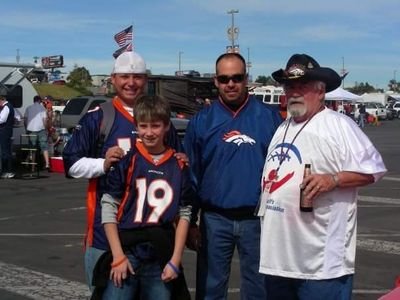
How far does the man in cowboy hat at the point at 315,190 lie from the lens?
346 cm

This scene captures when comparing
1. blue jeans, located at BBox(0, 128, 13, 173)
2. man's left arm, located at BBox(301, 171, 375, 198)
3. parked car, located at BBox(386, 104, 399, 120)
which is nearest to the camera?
man's left arm, located at BBox(301, 171, 375, 198)

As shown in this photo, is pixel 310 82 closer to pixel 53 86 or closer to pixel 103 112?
pixel 103 112

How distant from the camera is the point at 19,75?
17719 millimetres

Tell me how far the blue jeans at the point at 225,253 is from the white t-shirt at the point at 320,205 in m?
0.68

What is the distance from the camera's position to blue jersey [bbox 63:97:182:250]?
394 centimetres

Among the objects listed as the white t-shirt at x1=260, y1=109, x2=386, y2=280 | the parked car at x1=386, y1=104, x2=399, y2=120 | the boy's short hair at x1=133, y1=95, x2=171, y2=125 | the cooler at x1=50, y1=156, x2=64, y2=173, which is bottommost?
the cooler at x1=50, y1=156, x2=64, y2=173

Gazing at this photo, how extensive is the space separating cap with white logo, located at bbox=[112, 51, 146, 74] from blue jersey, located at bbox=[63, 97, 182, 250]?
0.77 feet

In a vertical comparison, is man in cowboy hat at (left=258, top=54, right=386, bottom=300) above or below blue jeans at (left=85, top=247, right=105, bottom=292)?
above

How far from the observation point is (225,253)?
14.2 ft

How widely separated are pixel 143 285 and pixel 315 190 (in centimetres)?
110

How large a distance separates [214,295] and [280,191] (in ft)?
3.66

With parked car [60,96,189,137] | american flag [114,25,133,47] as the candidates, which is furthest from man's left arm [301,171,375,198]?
parked car [60,96,189,137]

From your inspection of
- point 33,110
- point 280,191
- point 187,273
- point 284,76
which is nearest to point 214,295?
point 280,191

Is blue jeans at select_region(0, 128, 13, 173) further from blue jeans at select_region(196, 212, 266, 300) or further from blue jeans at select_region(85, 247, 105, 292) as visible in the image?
blue jeans at select_region(85, 247, 105, 292)
